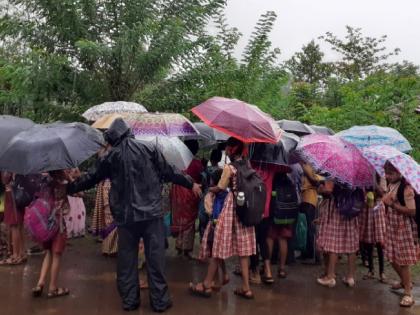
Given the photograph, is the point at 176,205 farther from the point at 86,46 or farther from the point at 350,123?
the point at 350,123

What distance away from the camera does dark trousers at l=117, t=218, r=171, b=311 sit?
453 centimetres

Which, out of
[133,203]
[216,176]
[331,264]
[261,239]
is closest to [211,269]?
[261,239]

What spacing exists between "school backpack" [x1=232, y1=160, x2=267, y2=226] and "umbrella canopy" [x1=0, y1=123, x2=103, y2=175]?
146 cm

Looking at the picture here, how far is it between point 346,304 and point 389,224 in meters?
0.96

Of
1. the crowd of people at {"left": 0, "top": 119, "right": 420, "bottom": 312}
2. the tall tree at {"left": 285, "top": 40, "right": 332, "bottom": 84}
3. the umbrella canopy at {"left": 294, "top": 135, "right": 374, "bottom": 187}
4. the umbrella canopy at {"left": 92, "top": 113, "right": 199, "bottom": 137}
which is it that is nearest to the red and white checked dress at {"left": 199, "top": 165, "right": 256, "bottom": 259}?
the crowd of people at {"left": 0, "top": 119, "right": 420, "bottom": 312}

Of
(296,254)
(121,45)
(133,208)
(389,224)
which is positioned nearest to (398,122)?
(296,254)

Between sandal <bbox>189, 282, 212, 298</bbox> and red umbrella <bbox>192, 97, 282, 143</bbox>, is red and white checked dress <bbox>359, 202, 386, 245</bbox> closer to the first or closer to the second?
red umbrella <bbox>192, 97, 282, 143</bbox>

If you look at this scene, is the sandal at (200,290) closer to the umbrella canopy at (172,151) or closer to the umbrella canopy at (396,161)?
the umbrella canopy at (172,151)

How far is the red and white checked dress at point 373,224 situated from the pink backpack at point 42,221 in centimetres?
353

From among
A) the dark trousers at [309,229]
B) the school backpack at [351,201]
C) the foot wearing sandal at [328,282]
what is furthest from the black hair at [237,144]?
the foot wearing sandal at [328,282]

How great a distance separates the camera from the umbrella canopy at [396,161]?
456cm

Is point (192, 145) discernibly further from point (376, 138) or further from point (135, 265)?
point (376, 138)

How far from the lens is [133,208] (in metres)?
4.38

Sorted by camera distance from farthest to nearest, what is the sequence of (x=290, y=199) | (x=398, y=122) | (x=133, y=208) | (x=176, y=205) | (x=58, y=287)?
(x=398, y=122)
(x=176, y=205)
(x=290, y=199)
(x=58, y=287)
(x=133, y=208)
